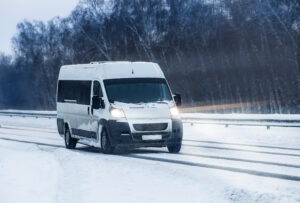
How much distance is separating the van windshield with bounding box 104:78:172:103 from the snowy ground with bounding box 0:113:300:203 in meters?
1.38

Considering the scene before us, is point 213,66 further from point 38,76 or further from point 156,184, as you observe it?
Answer: point 156,184

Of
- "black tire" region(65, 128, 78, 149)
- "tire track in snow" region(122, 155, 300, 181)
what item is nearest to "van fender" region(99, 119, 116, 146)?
"tire track in snow" region(122, 155, 300, 181)

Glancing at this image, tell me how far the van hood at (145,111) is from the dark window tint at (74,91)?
2.09 metres

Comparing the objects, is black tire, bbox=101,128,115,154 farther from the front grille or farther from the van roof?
the van roof

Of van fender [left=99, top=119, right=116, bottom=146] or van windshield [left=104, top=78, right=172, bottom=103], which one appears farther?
van windshield [left=104, top=78, right=172, bottom=103]

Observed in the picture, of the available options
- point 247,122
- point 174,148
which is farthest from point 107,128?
point 247,122

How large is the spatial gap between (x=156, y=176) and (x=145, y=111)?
16.1 ft

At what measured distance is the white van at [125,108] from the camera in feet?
52.7

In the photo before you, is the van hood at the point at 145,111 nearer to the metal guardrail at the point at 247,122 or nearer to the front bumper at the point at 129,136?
the front bumper at the point at 129,136

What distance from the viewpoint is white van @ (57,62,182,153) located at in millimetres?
16078

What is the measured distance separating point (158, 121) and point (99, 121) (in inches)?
66.0

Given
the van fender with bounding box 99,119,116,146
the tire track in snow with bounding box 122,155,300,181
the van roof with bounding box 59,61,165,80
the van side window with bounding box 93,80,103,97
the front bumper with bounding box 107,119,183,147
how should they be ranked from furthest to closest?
1. the van roof with bounding box 59,61,165,80
2. the van side window with bounding box 93,80,103,97
3. the van fender with bounding box 99,119,116,146
4. the front bumper with bounding box 107,119,183,147
5. the tire track in snow with bounding box 122,155,300,181

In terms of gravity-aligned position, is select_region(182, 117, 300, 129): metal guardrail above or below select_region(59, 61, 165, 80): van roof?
below

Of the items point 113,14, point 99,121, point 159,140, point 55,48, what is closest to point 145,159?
point 159,140
